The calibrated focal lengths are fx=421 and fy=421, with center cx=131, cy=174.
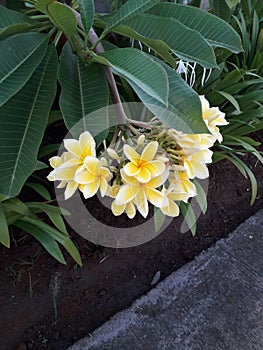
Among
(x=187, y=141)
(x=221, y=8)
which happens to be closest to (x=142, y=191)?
(x=187, y=141)

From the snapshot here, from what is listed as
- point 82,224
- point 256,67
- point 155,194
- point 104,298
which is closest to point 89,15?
point 155,194

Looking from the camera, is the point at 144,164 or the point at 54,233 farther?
the point at 54,233

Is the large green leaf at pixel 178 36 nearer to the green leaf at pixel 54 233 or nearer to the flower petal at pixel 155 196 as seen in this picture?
the flower petal at pixel 155 196

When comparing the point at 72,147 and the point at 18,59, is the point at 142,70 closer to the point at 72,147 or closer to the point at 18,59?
the point at 72,147

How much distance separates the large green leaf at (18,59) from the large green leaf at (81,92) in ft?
0.20

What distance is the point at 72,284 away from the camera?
1479 millimetres

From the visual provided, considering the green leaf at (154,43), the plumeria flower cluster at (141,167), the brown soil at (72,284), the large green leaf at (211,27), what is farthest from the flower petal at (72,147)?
the brown soil at (72,284)

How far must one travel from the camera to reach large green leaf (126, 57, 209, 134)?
72 cm

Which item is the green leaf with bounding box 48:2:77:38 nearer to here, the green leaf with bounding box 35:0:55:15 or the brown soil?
the green leaf with bounding box 35:0:55:15

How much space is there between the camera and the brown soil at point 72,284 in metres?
1.37

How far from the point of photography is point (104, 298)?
58.7 inches

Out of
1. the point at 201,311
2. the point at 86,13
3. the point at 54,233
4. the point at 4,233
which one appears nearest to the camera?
the point at 86,13

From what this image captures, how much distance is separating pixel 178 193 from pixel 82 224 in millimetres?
848

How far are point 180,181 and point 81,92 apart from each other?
313 mm
